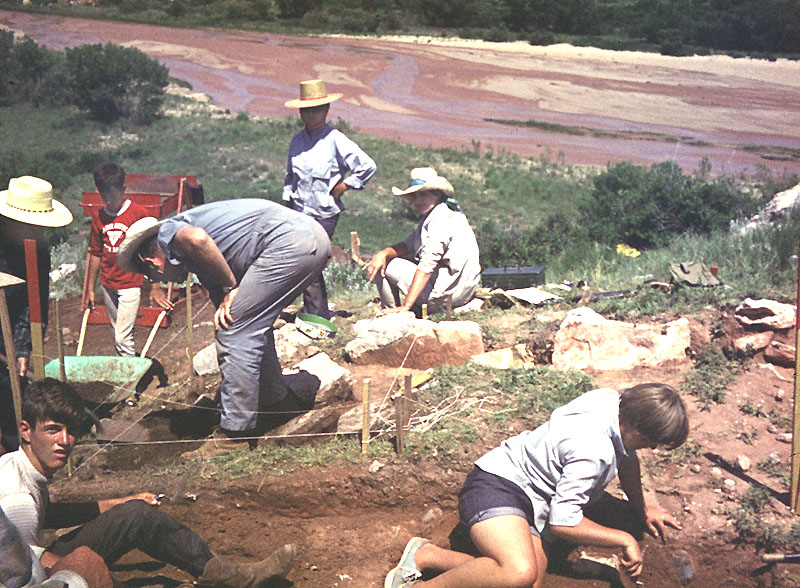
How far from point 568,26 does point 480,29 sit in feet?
8.32

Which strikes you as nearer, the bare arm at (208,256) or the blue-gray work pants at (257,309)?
the bare arm at (208,256)

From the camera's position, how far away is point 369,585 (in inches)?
156

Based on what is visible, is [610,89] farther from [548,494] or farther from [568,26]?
[548,494]

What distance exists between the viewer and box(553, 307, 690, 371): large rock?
5.64 meters

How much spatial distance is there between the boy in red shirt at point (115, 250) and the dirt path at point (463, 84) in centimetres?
1273

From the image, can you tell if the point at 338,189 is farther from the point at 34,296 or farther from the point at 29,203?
the point at 34,296

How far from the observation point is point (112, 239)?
590 centimetres

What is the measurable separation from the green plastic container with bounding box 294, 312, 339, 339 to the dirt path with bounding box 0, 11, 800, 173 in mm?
12287

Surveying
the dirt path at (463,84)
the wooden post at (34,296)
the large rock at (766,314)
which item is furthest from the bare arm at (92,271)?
the dirt path at (463,84)

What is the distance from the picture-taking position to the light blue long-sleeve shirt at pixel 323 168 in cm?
667

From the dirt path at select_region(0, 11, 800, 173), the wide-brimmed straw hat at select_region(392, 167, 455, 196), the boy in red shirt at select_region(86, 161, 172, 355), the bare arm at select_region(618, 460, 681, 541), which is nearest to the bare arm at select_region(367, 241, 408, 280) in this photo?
the wide-brimmed straw hat at select_region(392, 167, 455, 196)

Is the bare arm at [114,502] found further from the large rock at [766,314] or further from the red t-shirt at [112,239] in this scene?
the large rock at [766,314]

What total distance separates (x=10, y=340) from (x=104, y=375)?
5.66ft

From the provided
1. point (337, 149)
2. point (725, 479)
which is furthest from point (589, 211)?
point (725, 479)
